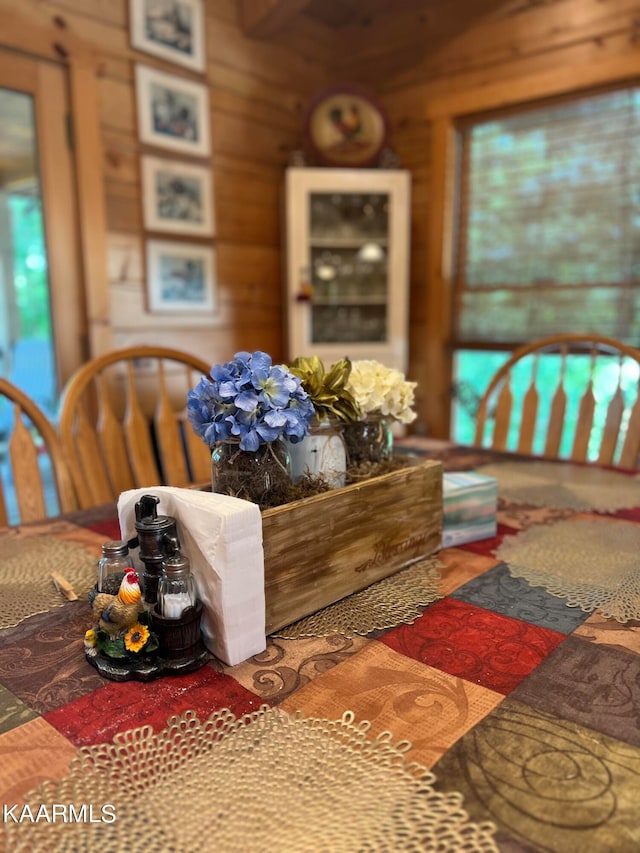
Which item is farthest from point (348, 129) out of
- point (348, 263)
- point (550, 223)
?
point (550, 223)

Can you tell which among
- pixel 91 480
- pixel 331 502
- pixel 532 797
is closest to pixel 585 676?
pixel 532 797

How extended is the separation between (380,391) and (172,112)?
2396 millimetres

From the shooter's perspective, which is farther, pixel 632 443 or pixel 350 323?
pixel 350 323

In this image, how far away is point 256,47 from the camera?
10.0ft

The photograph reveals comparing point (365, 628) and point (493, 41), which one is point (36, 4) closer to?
point (493, 41)

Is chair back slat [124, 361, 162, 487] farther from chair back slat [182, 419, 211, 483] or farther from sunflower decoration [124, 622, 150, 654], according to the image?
sunflower decoration [124, 622, 150, 654]

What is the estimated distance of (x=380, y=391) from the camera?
866mm

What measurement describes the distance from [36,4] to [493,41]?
6.52ft

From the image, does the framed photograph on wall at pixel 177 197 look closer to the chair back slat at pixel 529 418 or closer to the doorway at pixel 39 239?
the doorway at pixel 39 239

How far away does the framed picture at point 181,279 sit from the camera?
2738 millimetres

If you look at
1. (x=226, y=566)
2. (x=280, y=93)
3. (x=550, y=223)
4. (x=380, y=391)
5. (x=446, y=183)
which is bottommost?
(x=226, y=566)

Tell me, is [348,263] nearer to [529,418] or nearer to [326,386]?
[529,418]

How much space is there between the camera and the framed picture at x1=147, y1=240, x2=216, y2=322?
108 inches

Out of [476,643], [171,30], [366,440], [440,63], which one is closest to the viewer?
[476,643]
